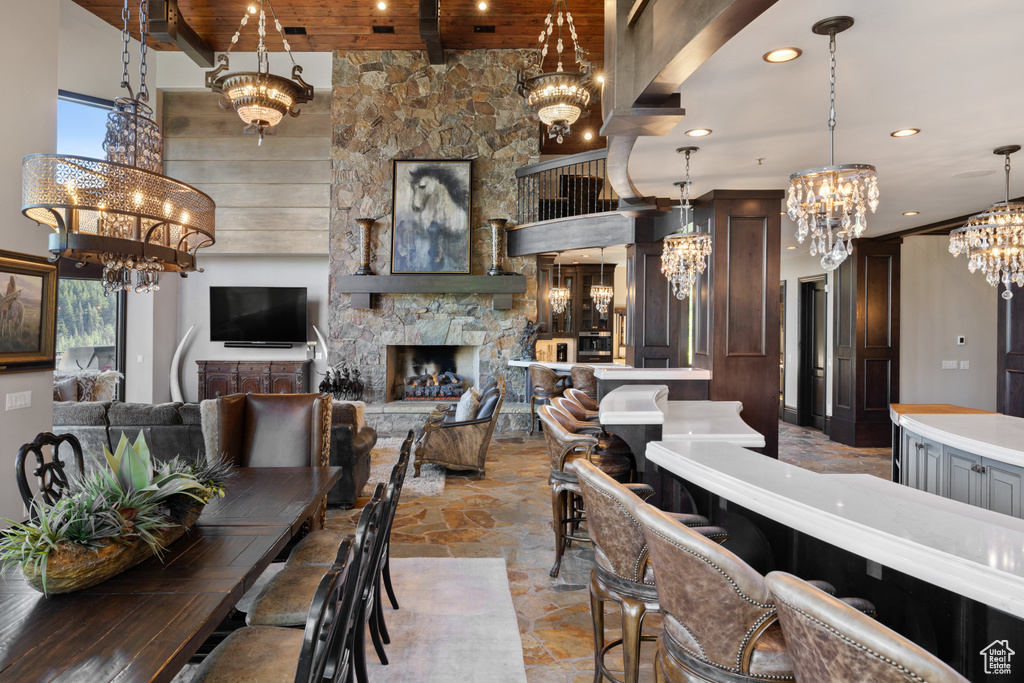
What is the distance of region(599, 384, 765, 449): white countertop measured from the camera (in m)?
2.71

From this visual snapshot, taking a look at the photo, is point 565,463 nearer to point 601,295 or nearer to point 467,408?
point 467,408

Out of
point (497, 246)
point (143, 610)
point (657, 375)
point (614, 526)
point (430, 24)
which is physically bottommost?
point (143, 610)

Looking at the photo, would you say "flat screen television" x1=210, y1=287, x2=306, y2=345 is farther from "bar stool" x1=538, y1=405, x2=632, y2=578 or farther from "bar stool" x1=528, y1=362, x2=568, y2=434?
"bar stool" x1=538, y1=405, x2=632, y2=578

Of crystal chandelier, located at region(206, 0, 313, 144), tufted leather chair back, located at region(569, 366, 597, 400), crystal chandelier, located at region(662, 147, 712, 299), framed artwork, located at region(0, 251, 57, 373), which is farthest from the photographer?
tufted leather chair back, located at region(569, 366, 597, 400)

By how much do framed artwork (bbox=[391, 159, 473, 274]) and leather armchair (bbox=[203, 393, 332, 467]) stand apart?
15.6 feet

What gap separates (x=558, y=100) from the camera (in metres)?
3.82

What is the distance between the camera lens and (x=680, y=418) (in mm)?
3260

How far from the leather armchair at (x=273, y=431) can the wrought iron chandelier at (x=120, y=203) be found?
103 centimetres

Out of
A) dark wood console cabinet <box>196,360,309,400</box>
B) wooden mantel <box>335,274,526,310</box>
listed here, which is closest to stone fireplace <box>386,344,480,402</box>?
wooden mantel <box>335,274,526,310</box>

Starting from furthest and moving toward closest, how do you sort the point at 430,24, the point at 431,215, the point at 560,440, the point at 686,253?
the point at 431,215 < the point at 430,24 < the point at 686,253 < the point at 560,440

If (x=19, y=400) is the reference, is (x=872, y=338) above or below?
above

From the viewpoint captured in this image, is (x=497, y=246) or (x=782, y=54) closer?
(x=782, y=54)

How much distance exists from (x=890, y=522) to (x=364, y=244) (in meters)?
7.69

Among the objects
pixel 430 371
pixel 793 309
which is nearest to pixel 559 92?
pixel 430 371
